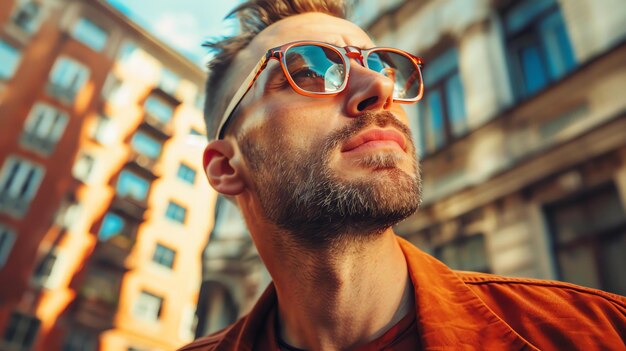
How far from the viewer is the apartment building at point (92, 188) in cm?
2159

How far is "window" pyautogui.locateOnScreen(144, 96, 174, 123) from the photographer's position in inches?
1172

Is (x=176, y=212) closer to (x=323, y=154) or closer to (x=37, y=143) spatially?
(x=37, y=143)

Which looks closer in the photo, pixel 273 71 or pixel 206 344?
pixel 273 71

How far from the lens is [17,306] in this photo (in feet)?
66.7

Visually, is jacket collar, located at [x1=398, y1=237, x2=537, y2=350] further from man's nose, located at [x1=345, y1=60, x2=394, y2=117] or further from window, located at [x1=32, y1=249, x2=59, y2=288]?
window, located at [x1=32, y1=249, x2=59, y2=288]

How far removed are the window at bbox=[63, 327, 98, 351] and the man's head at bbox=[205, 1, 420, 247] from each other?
958 inches

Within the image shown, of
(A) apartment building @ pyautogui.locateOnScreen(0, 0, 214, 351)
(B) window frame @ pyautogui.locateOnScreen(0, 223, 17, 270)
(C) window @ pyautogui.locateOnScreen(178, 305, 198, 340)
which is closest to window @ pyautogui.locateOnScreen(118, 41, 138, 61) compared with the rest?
(A) apartment building @ pyautogui.locateOnScreen(0, 0, 214, 351)

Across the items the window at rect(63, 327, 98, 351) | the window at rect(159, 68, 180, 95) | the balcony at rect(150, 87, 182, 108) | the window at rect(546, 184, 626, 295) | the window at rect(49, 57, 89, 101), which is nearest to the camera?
the window at rect(546, 184, 626, 295)

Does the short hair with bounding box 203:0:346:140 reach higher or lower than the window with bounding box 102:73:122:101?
lower

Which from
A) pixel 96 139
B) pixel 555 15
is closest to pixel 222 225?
pixel 555 15

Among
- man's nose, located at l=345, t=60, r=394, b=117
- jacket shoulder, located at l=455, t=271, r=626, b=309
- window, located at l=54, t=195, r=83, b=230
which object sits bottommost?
jacket shoulder, located at l=455, t=271, r=626, b=309

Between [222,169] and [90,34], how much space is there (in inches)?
1147

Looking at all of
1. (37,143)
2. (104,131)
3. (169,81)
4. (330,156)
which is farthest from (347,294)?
(169,81)

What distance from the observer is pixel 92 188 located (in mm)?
24859
